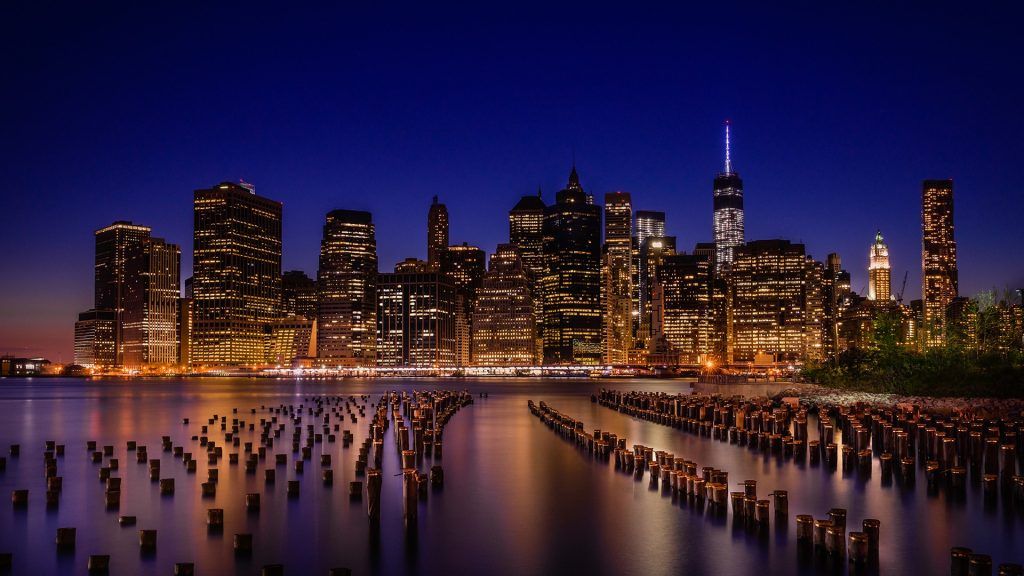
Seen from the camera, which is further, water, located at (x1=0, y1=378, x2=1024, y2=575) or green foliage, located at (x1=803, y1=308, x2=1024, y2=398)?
green foliage, located at (x1=803, y1=308, x2=1024, y2=398)

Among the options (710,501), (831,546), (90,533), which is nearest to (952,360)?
(710,501)

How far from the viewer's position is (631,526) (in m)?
29.7

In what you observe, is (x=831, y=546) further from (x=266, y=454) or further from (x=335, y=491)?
(x=266, y=454)

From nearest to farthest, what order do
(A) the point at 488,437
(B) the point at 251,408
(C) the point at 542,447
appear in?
(C) the point at 542,447, (A) the point at 488,437, (B) the point at 251,408

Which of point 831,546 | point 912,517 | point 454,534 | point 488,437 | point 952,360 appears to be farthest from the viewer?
point 952,360

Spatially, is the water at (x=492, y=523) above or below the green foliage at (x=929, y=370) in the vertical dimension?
below

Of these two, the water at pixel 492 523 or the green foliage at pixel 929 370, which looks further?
the green foliage at pixel 929 370

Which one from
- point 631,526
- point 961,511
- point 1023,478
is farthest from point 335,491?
point 1023,478

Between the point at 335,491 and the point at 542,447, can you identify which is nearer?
the point at 335,491

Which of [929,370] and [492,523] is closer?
[492,523]

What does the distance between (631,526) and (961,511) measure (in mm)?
11964

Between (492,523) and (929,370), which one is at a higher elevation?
(929,370)

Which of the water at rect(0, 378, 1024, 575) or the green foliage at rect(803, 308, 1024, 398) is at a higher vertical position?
the green foliage at rect(803, 308, 1024, 398)

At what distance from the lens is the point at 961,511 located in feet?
103
